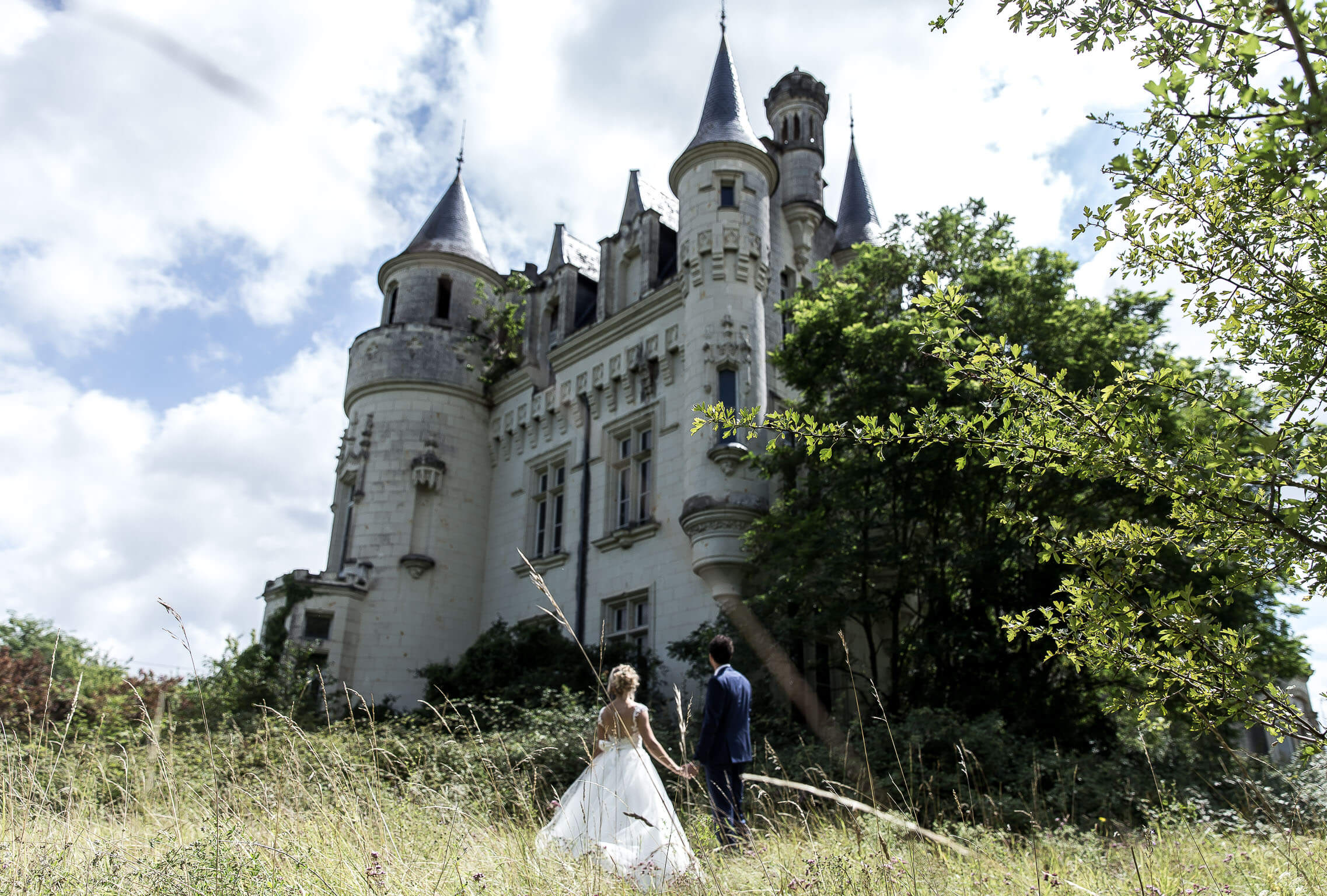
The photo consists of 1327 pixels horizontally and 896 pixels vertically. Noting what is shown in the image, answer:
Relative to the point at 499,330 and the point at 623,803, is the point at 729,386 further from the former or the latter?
the point at 623,803

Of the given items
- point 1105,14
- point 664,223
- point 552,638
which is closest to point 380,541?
point 552,638

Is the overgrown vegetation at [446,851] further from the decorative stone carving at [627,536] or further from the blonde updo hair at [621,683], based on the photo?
the decorative stone carving at [627,536]

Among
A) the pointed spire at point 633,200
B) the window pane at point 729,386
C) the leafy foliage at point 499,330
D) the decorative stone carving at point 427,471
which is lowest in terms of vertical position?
the decorative stone carving at point 427,471

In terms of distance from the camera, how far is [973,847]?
545cm

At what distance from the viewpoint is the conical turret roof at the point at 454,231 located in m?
24.6

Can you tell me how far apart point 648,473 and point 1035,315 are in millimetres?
8457

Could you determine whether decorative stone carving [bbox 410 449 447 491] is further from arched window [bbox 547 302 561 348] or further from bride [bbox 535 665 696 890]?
bride [bbox 535 665 696 890]

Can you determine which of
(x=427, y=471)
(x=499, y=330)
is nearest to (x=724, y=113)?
(x=499, y=330)

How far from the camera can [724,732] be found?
6816 millimetres

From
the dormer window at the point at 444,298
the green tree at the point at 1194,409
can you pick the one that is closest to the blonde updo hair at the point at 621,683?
the green tree at the point at 1194,409

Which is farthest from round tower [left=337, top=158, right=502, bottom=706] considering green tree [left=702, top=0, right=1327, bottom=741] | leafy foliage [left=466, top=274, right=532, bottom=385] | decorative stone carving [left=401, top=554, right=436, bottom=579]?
green tree [left=702, top=0, right=1327, bottom=741]

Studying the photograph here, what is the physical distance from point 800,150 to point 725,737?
59.2 feet

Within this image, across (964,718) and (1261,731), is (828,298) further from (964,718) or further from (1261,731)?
(1261,731)

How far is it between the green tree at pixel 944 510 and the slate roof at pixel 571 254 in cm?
1085
